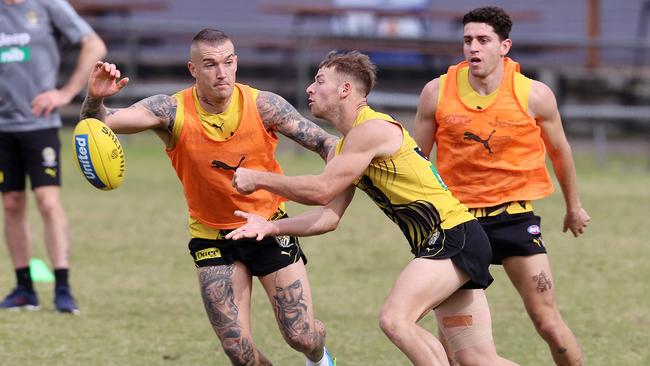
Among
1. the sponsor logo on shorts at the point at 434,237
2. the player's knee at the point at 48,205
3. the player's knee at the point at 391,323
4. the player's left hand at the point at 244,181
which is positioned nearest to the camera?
the player's knee at the point at 391,323

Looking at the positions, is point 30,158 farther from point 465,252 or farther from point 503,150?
point 465,252

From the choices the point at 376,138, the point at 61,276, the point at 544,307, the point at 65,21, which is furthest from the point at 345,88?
the point at 65,21

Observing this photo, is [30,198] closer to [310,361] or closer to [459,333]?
[310,361]

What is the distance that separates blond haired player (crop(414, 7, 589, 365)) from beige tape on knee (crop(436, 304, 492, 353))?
2.65 feet

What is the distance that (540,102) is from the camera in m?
7.04

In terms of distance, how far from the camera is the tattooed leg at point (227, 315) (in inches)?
260

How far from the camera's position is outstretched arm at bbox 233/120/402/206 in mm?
6027

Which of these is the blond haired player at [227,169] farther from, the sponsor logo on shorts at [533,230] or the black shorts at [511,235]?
the sponsor logo on shorts at [533,230]

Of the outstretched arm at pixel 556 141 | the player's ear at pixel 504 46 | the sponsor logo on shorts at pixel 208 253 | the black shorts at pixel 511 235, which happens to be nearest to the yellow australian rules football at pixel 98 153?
the sponsor logo on shorts at pixel 208 253

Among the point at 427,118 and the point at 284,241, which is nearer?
the point at 284,241

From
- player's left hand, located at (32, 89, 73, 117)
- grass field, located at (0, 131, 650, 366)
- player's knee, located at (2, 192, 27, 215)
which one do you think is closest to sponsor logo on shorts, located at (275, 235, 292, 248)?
grass field, located at (0, 131, 650, 366)

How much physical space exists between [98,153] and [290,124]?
1104 mm

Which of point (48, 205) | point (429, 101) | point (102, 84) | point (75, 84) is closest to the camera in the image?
point (102, 84)

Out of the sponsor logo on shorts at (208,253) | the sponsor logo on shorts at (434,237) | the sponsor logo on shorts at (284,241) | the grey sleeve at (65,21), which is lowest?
the sponsor logo on shorts at (208,253)
